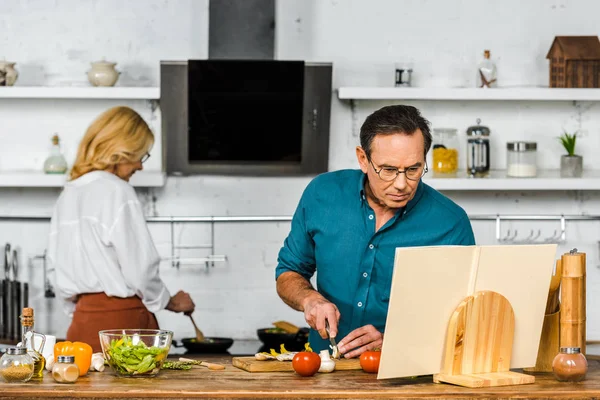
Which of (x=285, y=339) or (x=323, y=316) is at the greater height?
(x=323, y=316)

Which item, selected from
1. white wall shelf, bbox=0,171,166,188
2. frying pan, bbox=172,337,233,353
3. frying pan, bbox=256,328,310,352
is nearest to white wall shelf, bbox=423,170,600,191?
frying pan, bbox=256,328,310,352

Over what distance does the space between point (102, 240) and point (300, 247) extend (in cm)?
94

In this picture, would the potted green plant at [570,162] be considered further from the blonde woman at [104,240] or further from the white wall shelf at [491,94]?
the blonde woman at [104,240]

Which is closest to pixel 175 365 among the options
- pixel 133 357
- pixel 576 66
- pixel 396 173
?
pixel 133 357

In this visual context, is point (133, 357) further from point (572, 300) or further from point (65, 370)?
point (572, 300)

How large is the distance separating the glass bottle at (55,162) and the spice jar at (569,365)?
9.44ft

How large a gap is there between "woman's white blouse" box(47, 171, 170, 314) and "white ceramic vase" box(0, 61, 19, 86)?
3.75 feet

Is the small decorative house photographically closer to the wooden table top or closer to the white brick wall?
the white brick wall

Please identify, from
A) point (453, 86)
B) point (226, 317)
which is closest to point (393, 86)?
point (453, 86)

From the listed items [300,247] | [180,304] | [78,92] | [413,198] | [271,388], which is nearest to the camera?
[271,388]

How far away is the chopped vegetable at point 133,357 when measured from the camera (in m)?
2.23

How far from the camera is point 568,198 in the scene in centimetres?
478

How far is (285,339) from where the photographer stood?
4223 mm

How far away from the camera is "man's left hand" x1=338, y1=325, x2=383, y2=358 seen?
8.21 ft
